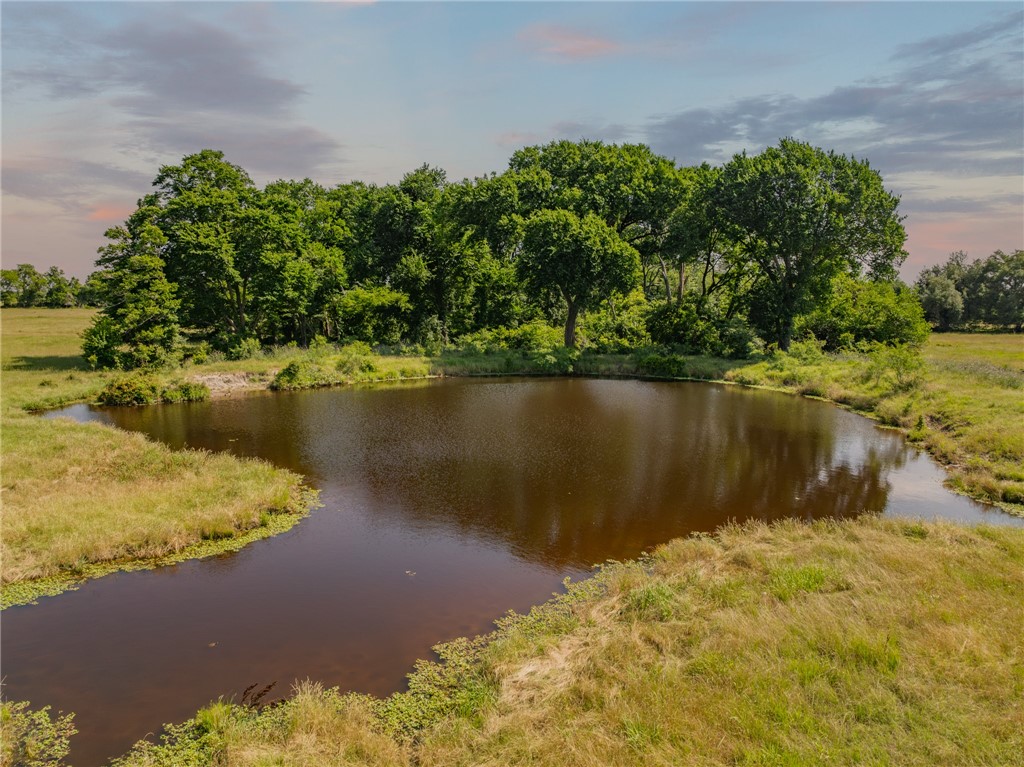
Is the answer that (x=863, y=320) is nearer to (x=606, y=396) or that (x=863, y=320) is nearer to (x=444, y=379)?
(x=606, y=396)

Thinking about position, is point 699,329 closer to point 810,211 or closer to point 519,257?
→ point 810,211

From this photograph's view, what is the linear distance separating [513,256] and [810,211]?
1010 inches

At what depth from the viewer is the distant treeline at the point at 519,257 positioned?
44062 millimetres

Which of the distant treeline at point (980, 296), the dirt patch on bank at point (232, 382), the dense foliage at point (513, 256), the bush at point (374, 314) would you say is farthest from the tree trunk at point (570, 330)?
the distant treeline at point (980, 296)

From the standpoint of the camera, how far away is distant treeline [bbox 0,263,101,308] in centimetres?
10025

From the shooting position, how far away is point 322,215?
180 feet

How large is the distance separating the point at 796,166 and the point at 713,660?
44199 mm

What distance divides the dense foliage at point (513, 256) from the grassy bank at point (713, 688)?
3655 centimetres

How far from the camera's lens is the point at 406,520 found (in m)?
16.9

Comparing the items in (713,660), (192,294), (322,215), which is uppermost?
(322,215)

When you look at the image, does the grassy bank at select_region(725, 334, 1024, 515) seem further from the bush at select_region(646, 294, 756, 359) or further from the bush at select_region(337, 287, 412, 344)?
the bush at select_region(337, 287, 412, 344)

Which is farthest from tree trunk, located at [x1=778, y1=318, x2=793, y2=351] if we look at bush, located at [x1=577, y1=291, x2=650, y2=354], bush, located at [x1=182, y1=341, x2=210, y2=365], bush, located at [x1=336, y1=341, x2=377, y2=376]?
bush, located at [x1=182, y1=341, x2=210, y2=365]

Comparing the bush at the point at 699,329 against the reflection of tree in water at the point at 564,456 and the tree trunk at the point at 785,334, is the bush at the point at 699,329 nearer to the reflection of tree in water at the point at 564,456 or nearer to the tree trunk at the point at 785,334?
the tree trunk at the point at 785,334

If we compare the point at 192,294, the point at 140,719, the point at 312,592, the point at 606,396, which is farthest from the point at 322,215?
the point at 140,719
